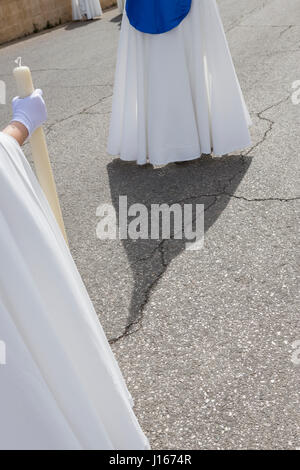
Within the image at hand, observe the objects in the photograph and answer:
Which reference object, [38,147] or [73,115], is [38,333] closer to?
[38,147]

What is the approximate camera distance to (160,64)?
4.31 m

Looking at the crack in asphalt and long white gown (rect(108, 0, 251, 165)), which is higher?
long white gown (rect(108, 0, 251, 165))

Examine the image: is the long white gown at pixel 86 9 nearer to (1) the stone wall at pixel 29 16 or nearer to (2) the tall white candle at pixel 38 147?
(1) the stone wall at pixel 29 16

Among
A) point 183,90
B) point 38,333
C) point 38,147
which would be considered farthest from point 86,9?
point 38,333

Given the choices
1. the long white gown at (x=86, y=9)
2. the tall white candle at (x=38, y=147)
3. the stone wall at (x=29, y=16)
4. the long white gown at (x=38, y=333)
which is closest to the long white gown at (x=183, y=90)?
the tall white candle at (x=38, y=147)

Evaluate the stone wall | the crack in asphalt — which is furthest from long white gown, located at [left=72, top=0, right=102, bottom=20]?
the crack in asphalt

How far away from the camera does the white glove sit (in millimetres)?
1844

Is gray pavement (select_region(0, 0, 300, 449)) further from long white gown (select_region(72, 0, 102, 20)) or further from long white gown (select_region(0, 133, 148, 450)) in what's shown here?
long white gown (select_region(72, 0, 102, 20))

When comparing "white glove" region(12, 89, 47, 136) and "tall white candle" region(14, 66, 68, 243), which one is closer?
"white glove" region(12, 89, 47, 136)

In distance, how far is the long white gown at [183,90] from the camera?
427 cm

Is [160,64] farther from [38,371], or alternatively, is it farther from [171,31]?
[38,371]

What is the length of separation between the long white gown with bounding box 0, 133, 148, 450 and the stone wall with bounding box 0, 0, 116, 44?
480 inches

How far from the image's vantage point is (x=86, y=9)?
44.1ft

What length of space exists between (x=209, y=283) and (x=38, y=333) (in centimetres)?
166
